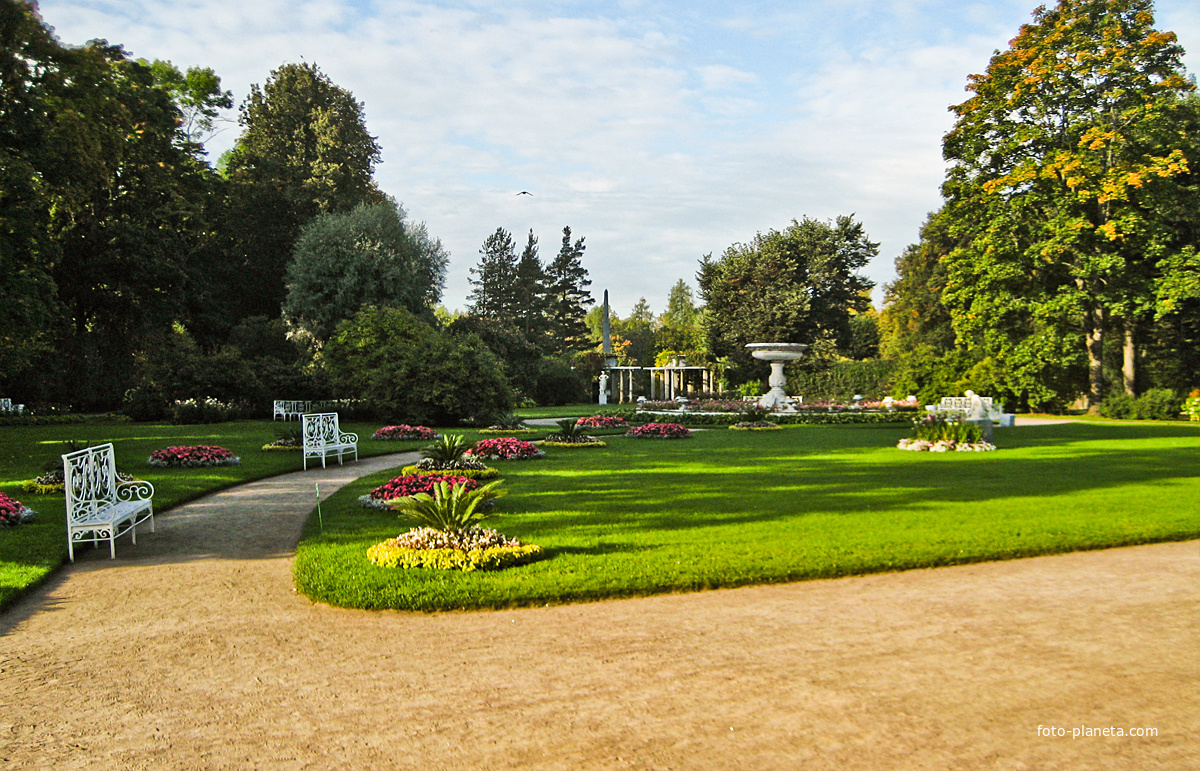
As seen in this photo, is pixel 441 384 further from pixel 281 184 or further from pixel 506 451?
pixel 281 184

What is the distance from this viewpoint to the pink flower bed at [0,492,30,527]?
744 cm

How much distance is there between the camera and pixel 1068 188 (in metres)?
25.8

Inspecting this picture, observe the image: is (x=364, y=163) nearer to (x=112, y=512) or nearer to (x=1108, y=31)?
(x=1108, y=31)

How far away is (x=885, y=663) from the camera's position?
13.4 feet

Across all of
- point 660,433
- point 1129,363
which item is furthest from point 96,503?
point 1129,363

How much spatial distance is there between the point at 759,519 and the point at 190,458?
9653mm

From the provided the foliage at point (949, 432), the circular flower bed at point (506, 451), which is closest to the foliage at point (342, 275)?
the circular flower bed at point (506, 451)

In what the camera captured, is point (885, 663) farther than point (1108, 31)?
No

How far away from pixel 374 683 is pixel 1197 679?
4.33 m

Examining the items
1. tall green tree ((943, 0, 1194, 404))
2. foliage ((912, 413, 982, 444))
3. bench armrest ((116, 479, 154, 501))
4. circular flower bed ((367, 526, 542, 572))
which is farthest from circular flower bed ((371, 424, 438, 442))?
tall green tree ((943, 0, 1194, 404))

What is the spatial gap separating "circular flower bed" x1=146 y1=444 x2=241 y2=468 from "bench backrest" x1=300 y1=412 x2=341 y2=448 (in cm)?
121

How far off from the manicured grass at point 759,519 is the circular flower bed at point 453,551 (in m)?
0.18

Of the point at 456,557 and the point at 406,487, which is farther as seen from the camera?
the point at 406,487

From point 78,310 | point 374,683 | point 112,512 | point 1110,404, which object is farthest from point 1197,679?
point 78,310
